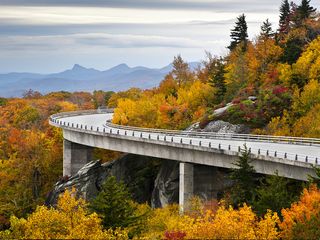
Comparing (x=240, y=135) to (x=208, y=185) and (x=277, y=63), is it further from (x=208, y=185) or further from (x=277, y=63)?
(x=277, y=63)

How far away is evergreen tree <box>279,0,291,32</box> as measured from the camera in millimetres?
120912

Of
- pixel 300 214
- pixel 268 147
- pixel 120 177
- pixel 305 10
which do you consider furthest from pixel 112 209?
pixel 305 10

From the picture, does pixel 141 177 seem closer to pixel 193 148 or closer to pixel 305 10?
pixel 193 148

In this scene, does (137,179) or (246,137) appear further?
(137,179)

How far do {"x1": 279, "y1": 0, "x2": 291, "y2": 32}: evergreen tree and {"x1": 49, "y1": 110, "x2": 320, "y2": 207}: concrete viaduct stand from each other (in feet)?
131

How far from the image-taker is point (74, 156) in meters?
102

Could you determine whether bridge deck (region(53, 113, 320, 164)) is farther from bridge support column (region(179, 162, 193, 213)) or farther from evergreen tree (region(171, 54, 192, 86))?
evergreen tree (region(171, 54, 192, 86))

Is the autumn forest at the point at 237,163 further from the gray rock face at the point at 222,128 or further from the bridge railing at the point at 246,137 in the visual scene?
the bridge railing at the point at 246,137

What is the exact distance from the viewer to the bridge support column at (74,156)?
100m

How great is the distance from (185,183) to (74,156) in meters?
35.7

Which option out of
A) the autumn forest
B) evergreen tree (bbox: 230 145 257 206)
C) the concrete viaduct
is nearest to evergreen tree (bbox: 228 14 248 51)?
the autumn forest

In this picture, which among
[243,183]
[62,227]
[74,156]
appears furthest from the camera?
[74,156]

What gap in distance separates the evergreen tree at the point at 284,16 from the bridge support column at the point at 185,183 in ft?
183

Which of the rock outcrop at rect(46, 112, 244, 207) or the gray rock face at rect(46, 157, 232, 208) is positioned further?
the rock outcrop at rect(46, 112, 244, 207)
